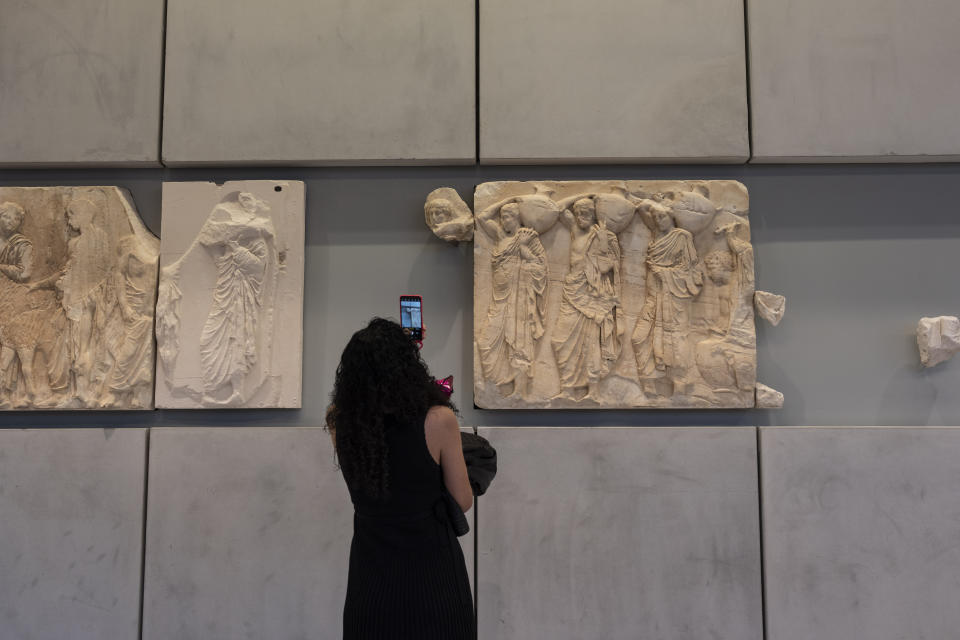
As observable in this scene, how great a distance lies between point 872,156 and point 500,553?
2857 millimetres

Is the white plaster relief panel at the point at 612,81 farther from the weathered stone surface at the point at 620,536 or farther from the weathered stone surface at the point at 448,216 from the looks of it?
the weathered stone surface at the point at 620,536

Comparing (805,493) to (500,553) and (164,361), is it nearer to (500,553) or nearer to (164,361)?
(500,553)

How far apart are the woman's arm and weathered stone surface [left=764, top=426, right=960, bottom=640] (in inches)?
64.2

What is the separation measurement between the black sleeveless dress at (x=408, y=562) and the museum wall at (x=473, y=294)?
1.51m

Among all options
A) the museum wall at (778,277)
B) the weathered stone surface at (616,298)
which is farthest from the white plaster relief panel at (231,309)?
the weathered stone surface at (616,298)

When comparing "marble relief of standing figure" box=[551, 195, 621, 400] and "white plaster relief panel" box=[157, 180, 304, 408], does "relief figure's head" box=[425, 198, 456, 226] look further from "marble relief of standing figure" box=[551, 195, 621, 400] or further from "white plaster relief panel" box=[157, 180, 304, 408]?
"white plaster relief panel" box=[157, 180, 304, 408]

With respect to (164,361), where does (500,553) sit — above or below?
below

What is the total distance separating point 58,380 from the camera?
407 cm

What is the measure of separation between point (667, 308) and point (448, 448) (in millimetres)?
1935

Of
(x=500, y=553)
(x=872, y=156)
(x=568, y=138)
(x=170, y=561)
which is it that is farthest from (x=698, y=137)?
(x=170, y=561)

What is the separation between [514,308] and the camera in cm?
397

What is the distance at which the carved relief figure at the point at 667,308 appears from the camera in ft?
13.0

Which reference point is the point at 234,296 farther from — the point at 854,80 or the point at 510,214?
the point at 854,80

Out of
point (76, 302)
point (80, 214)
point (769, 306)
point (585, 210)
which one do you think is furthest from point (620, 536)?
point (80, 214)
